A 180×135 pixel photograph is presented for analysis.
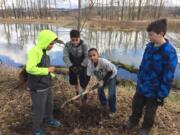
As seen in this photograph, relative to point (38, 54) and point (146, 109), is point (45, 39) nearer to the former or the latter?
point (38, 54)

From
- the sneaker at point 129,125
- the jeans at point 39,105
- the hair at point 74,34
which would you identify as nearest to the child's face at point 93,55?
the hair at point 74,34

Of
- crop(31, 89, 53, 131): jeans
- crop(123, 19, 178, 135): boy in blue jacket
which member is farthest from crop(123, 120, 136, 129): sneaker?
crop(31, 89, 53, 131): jeans

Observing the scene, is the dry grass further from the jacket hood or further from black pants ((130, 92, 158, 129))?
the jacket hood

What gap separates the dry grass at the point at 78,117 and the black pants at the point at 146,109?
0.31 metres

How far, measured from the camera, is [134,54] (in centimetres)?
1568

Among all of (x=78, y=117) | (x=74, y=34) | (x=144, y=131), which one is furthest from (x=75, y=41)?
(x=144, y=131)

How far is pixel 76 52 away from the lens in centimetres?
491

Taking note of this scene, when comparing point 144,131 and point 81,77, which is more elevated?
point 81,77

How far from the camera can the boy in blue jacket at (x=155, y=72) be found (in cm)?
355

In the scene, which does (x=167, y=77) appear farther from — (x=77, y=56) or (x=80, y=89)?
(x=80, y=89)

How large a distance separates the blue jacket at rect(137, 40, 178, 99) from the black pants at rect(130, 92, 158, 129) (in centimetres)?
11

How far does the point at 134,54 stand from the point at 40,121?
12.1 meters

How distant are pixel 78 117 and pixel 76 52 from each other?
115 cm

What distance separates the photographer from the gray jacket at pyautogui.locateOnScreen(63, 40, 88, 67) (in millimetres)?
4879
